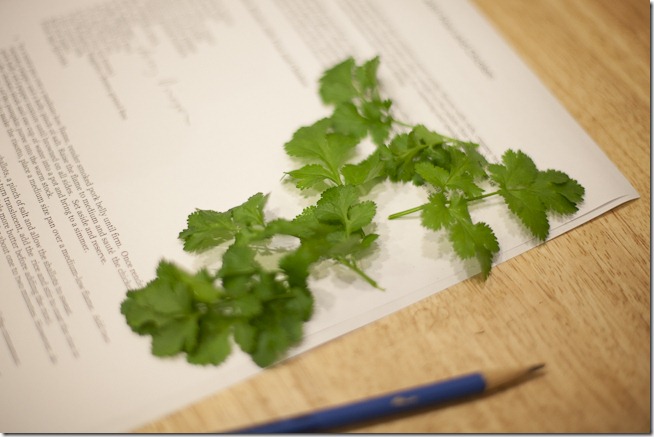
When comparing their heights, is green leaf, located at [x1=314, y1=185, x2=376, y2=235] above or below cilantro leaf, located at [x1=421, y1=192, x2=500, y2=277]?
above

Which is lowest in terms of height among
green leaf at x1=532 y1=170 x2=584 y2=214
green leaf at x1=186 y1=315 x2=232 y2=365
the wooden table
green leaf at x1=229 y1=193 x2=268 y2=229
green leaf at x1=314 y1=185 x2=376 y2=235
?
the wooden table

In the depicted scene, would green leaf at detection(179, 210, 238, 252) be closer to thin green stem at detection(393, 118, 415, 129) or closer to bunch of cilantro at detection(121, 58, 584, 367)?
bunch of cilantro at detection(121, 58, 584, 367)

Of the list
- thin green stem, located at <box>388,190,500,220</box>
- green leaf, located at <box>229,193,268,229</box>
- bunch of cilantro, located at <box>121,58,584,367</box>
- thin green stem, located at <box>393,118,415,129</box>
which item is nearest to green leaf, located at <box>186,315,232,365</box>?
bunch of cilantro, located at <box>121,58,584,367</box>

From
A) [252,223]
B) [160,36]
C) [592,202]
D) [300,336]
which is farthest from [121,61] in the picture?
[592,202]

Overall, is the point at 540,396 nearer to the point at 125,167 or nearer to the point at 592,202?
the point at 592,202

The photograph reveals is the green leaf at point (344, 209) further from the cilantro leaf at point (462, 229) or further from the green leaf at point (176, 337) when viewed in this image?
the green leaf at point (176, 337)

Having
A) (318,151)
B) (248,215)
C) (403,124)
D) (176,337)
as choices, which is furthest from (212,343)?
(403,124)

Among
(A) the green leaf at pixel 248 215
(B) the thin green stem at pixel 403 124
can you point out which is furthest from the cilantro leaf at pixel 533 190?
(A) the green leaf at pixel 248 215
